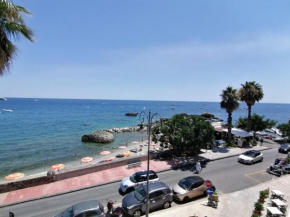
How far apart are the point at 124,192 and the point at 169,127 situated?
1149 cm

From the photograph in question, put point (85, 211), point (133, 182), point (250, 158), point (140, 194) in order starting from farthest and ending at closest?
point (250, 158)
point (133, 182)
point (140, 194)
point (85, 211)

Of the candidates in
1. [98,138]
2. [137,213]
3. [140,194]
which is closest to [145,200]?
[140,194]

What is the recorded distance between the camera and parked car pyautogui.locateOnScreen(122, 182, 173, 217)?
12.8m

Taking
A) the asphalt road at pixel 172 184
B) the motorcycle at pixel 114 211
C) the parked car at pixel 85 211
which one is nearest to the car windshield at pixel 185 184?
the asphalt road at pixel 172 184

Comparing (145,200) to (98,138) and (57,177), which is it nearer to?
(57,177)

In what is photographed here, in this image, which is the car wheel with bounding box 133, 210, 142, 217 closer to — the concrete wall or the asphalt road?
the asphalt road

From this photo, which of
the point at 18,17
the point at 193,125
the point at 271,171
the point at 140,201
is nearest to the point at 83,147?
the point at 193,125

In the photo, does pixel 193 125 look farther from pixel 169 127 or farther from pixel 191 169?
pixel 191 169

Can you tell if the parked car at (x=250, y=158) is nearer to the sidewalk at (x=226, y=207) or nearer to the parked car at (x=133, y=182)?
the sidewalk at (x=226, y=207)

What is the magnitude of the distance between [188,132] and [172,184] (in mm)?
7542

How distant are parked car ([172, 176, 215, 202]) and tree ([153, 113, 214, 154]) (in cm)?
852

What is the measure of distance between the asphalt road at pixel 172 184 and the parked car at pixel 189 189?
0.86 metres

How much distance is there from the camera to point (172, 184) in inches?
721

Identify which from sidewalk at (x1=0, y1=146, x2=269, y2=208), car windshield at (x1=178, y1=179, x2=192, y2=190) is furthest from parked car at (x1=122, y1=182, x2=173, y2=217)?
sidewalk at (x1=0, y1=146, x2=269, y2=208)
